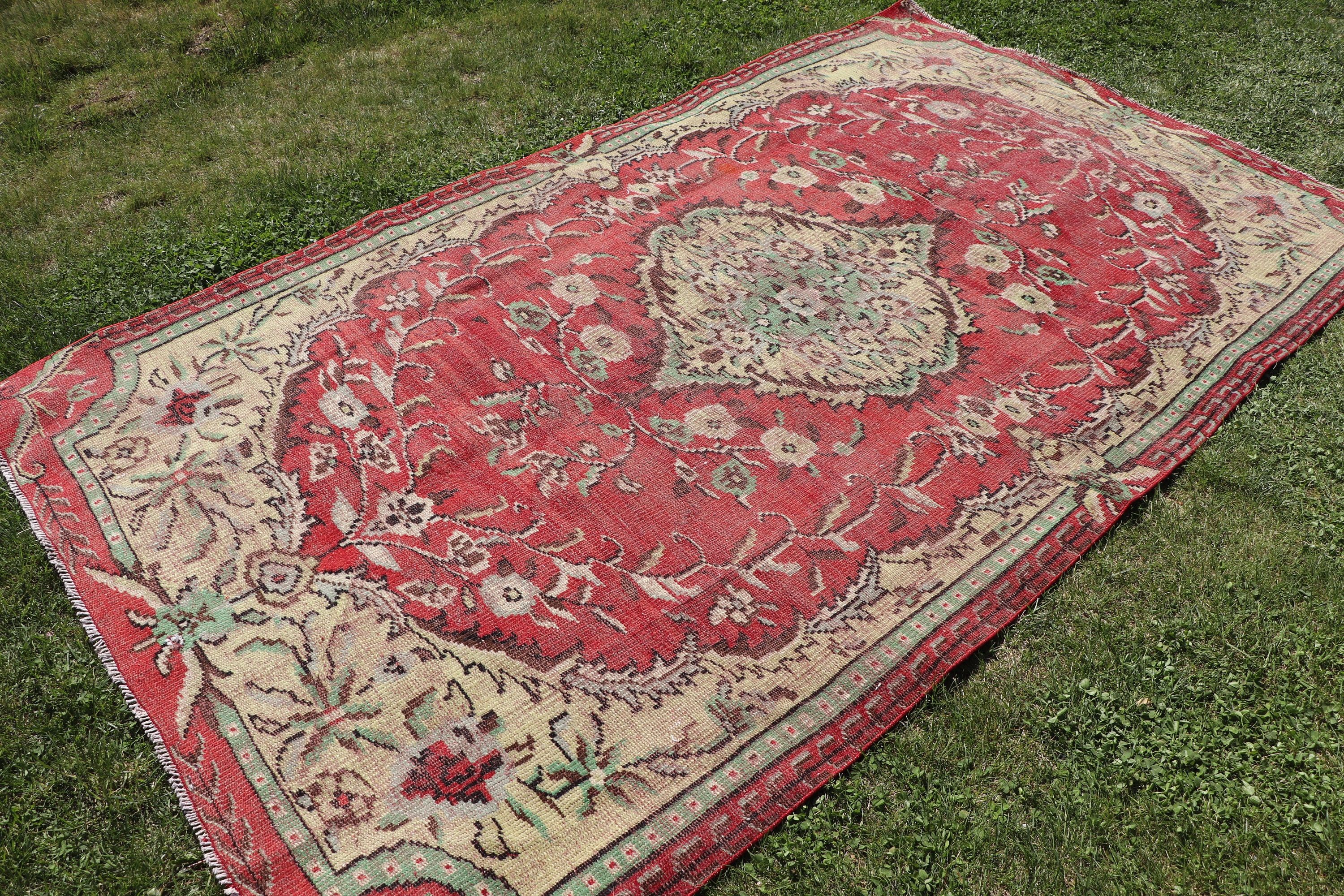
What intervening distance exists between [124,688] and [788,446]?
7.80ft

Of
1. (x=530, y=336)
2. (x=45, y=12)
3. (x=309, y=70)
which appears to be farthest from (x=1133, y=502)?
(x=45, y=12)

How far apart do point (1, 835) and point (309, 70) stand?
479 centimetres

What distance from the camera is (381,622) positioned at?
126 inches

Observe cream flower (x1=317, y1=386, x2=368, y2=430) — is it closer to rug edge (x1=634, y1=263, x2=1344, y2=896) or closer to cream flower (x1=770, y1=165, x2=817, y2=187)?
rug edge (x1=634, y1=263, x2=1344, y2=896)

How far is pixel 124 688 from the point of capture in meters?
3.01

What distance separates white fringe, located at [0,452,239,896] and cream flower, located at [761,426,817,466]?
223 centimetres

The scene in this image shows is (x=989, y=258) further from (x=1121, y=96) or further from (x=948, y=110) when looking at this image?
(x=1121, y=96)

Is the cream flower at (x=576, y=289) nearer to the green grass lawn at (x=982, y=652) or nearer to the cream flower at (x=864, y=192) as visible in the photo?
the green grass lawn at (x=982, y=652)

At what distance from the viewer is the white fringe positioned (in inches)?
105

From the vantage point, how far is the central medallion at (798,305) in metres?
4.13

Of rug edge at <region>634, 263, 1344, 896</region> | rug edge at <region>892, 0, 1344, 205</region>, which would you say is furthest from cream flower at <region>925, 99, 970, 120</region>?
rug edge at <region>634, 263, 1344, 896</region>

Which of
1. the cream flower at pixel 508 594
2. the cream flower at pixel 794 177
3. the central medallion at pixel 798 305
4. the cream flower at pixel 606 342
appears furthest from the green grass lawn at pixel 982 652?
the cream flower at pixel 606 342

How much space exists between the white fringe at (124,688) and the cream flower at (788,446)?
2.23 metres

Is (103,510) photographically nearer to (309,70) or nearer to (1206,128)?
(309,70)
